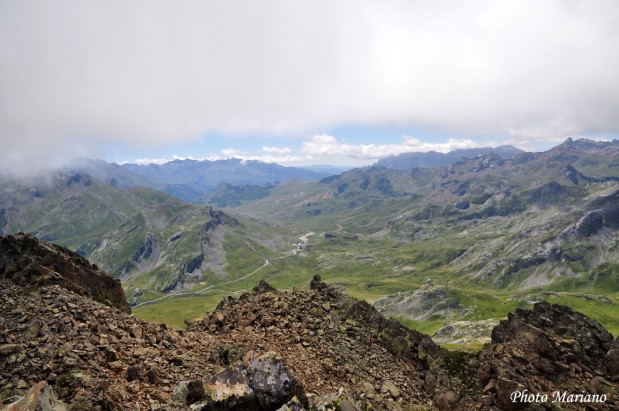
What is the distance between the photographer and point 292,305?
1697 inches

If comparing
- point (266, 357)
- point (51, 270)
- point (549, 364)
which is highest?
point (51, 270)

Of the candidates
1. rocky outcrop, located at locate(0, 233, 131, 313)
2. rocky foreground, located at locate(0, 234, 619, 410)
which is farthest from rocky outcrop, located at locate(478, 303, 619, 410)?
rocky outcrop, located at locate(0, 233, 131, 313)

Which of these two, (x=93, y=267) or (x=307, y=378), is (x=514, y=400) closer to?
(x=307, y=378)

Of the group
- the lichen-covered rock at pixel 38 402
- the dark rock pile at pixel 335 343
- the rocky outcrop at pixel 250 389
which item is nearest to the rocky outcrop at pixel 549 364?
the dark rock pile at pixel 335 343

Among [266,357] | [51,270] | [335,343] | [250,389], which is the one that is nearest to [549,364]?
[335,343]

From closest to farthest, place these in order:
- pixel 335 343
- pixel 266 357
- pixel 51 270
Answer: pixel 266 357
pixel 335 343
pixel 51 270

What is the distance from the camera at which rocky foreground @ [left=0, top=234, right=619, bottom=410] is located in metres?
22.3

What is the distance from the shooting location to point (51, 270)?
41.4 meters

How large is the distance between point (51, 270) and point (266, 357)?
3190 centimetres

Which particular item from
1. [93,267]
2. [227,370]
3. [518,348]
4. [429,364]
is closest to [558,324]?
[518,348]

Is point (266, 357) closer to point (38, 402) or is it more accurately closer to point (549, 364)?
point (38, 402)

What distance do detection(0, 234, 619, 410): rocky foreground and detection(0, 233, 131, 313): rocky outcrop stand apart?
7.2 inches

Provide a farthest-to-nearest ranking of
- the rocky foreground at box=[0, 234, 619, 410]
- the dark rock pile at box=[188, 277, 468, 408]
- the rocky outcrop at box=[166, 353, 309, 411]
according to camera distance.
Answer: the dark rock pile at box=[188, 277, 468, 408] < the rocky foreground at box=[0, 234, 619, 410] < the rocky outcrop at box=[166, 353, 309, 411]

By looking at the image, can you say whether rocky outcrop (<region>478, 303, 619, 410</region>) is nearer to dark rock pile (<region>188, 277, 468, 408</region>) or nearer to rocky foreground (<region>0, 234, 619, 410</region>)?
rocky foreground (<region>0, 234, 619, 410</region>)
